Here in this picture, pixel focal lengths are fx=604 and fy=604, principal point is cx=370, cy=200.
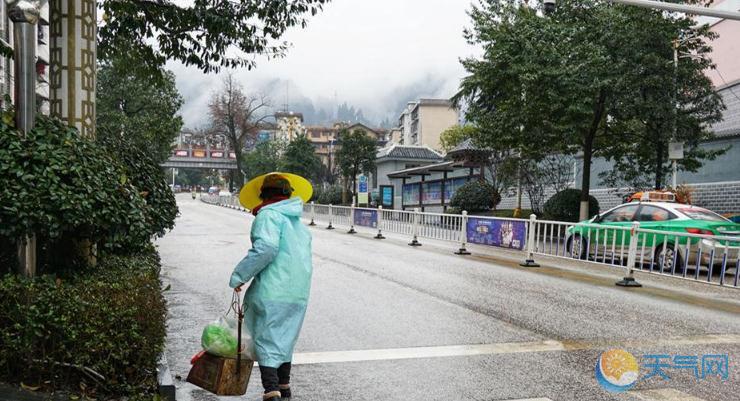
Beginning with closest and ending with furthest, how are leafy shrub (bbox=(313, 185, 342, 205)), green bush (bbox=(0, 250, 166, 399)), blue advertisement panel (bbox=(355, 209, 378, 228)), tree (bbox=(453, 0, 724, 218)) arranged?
green bush (bbox=(0, 250, 166, 399)) < tree (bbox=(453, 0, 724, 218)) < blue advertisement panel (bbox=(355, 209, 378, 228)) < leafy shrub (bbox=(313, 185, 342, 205))

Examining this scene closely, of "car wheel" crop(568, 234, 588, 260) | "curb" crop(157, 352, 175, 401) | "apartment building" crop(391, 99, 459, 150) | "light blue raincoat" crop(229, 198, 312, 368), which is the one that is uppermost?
"apartment building" crop(391, 99, 459, 150)

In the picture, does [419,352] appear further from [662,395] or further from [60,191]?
[60,191]

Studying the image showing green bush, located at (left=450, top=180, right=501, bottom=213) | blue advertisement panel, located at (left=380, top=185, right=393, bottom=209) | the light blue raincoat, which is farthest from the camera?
Answer: blue advertisement panel, located at (left=380, top=185, right=393, bottom=209)

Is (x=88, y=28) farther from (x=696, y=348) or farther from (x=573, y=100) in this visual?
(x=573, y=100)

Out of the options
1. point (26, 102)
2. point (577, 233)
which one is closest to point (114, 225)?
point (26, 102)

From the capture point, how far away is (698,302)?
31.1 ft

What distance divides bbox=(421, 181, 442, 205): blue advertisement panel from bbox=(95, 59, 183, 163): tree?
1675 cm

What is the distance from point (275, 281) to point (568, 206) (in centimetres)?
2243

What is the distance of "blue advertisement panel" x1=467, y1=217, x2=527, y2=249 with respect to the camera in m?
14.9

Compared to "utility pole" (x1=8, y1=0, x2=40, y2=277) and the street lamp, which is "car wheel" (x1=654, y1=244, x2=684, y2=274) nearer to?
the street lamp

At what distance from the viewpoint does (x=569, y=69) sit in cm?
1917

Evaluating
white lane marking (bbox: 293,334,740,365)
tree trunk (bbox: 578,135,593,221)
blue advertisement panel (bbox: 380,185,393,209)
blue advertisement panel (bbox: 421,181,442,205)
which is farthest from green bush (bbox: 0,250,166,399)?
blue advertisement panel (bbox: 380,185,393,209)

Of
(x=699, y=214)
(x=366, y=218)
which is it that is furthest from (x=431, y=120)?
(x=699, y=214)

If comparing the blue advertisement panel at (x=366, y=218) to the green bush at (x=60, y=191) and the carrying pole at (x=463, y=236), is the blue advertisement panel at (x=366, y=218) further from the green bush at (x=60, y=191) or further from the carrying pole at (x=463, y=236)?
the green bush at (x=60, y=191)
